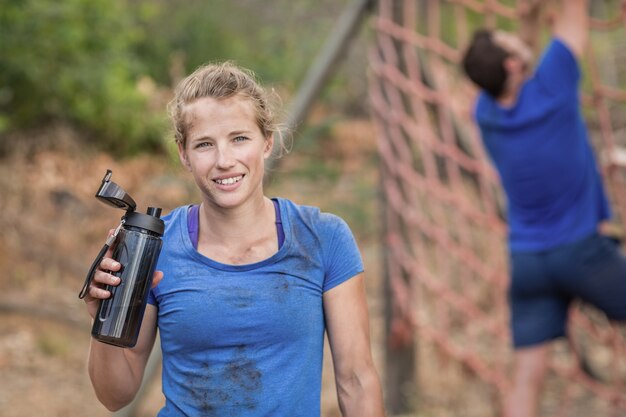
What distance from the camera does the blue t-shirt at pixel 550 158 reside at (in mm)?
2996

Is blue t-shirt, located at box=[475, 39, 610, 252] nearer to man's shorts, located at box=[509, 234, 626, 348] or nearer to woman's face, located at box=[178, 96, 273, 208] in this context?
man's shorts, located at box=[509, 234, 626, 348]

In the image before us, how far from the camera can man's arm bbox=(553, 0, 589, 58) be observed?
2.97m

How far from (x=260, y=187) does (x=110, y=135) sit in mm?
5354

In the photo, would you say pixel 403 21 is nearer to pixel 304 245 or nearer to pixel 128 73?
pixel 304 245

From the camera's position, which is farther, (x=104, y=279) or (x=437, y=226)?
(x=437, y=226)

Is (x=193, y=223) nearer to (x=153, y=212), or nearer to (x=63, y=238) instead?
(x=153, y=212)

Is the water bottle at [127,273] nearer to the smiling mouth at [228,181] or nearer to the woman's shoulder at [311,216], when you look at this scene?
the smiling mouth at [228,181]

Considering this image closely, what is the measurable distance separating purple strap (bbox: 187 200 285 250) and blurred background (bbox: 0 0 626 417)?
41 centimetres

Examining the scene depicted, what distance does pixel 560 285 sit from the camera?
10.2 ft

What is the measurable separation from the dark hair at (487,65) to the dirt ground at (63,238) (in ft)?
6.14

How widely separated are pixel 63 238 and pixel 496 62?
12.5ft

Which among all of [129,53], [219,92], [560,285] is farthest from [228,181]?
[129,53]

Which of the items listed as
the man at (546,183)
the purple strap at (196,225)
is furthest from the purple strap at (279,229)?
the man at (546,183)

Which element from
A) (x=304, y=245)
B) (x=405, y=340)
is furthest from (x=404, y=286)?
(x=304, y=245)
